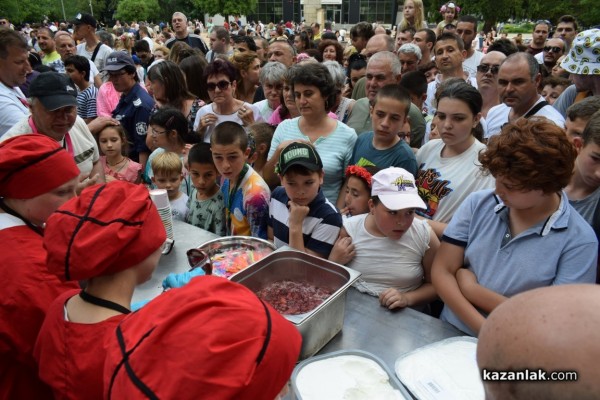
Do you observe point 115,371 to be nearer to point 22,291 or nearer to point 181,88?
point 22,291

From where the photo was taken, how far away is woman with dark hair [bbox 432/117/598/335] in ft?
5.36

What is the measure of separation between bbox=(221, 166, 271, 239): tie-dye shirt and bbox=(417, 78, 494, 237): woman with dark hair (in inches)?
41.8

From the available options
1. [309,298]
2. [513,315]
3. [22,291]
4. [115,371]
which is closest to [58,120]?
[22,291]

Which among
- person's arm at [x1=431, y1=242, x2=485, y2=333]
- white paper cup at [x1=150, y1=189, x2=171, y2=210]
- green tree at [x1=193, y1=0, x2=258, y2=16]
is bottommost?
person's arm at [x1=431, y1=242, x2=485, y2=333]

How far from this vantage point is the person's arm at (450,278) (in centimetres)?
181

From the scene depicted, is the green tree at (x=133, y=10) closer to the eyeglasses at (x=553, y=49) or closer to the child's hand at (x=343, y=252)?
the eyeglasses at (x=553, y=49)

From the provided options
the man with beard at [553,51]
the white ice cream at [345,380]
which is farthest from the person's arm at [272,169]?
the man with beard at [553,51]

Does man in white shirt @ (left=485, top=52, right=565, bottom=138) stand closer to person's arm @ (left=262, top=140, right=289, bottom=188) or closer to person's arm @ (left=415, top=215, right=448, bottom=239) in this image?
person's arm @ (left=415, top=215, right=448, bottom=239)

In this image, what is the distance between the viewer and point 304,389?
1426mm

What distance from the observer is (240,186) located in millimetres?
2826

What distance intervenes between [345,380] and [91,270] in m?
0.98

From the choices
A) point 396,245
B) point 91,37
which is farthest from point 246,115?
point 91,37

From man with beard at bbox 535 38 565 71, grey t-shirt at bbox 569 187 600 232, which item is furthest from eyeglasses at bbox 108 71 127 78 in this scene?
man with beard at bbox 535 38 565 71

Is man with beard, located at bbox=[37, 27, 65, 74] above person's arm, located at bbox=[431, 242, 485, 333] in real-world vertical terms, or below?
above
